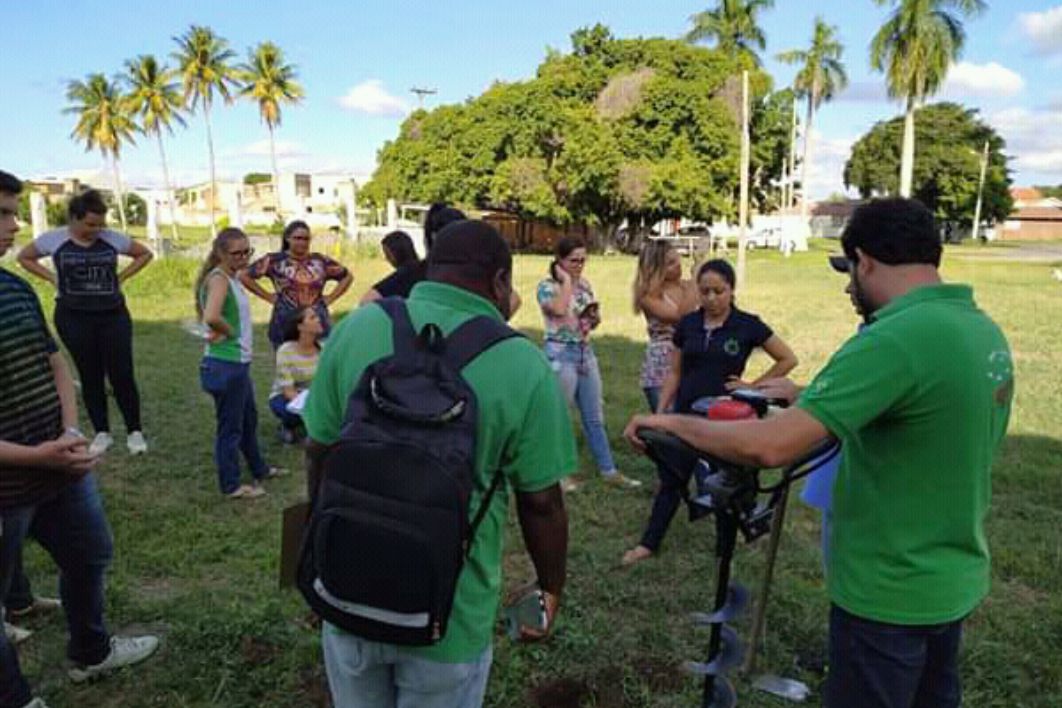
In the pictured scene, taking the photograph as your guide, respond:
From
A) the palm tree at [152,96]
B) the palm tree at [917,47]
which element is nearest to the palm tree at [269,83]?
the palm tree at [152,96]

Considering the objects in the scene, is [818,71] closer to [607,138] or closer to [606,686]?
[607,138]

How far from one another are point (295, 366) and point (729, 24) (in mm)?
40764

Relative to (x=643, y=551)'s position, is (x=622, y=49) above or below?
above

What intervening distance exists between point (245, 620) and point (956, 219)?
2763 inches

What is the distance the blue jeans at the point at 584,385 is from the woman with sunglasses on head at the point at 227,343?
200cm

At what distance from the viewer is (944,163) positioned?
58.2 metres

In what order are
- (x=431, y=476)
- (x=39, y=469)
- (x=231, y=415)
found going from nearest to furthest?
(x=431, y=476) → (x=39, y=469) → (x=231, y=415)

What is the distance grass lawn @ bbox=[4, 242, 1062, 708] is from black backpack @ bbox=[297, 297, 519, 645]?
164 centimetres

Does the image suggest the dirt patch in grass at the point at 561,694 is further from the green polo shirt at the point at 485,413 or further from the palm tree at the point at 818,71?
the palm tree at the point at 818,71

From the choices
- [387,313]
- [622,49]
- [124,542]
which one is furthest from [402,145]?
[387,313]

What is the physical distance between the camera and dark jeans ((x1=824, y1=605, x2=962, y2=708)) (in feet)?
6.36

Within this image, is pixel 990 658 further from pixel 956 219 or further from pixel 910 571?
pixel 956 219

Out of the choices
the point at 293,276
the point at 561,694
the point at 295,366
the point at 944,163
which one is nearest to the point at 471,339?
the point at 561,694

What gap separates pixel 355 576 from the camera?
64.2 inches
